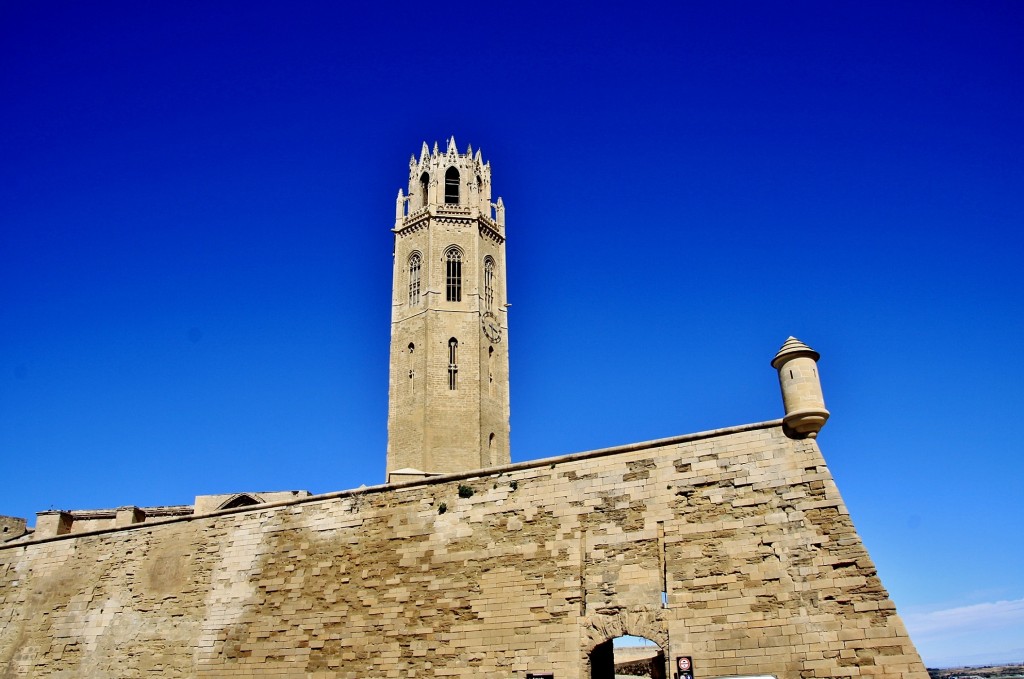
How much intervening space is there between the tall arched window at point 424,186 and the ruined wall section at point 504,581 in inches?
989

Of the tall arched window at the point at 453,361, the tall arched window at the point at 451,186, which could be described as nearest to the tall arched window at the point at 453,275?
the tall arched window at the point at 453,361

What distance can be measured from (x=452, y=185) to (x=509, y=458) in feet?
49.0

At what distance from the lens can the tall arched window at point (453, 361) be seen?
38.0 meters

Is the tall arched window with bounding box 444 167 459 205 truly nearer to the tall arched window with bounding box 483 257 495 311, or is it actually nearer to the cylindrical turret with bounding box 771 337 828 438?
the tall arched window with bounding box 483 257 495 311

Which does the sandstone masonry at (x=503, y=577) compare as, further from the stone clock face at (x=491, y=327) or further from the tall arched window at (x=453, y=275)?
the tall arched window at (x=453, y=275)

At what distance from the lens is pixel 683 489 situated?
14422 mm

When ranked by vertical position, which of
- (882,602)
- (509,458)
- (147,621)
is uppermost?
(509,458)

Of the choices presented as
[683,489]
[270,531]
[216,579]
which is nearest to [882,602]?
[683,489]

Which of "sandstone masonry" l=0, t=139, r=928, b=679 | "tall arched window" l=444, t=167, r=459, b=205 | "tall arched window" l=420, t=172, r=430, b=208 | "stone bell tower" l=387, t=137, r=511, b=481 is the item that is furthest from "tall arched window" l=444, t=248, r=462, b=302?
"sandstone masonry" l=0, t=139, r=928, b=679

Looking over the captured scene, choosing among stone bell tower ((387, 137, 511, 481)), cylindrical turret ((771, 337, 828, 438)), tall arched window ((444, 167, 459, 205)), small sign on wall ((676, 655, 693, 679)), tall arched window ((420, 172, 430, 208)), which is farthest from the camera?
tall arched window ((444, 167, 459, 205))

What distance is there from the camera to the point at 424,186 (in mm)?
43000

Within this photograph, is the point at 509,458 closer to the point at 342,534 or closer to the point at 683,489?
the point at 342,534

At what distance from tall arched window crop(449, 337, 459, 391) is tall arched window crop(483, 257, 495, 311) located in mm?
2789

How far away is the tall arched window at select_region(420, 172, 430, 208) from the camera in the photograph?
42.5m
